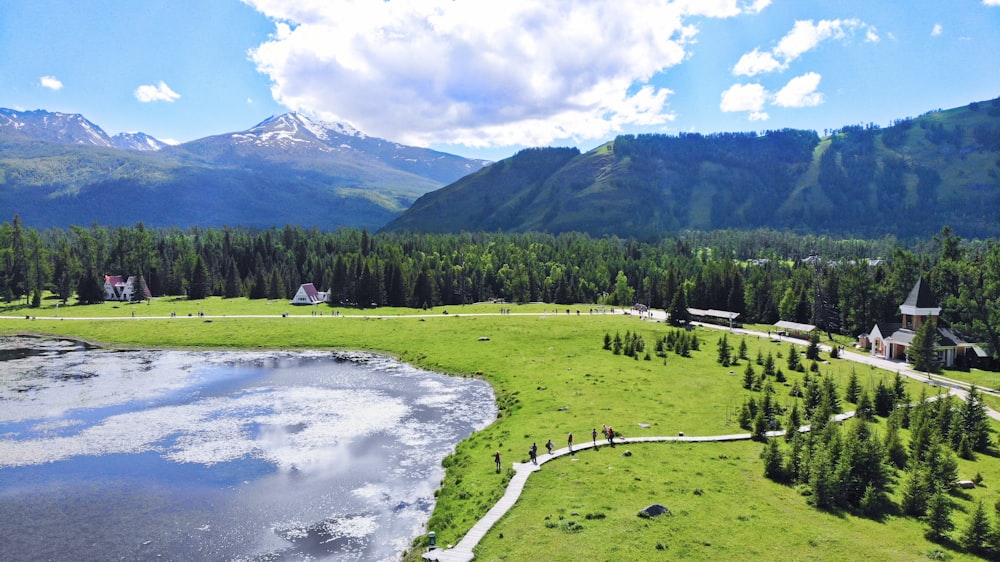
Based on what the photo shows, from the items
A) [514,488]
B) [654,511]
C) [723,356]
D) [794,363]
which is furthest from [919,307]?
[514,488]

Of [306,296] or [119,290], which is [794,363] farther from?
[119,290]

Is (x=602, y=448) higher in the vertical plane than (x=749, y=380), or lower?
lower

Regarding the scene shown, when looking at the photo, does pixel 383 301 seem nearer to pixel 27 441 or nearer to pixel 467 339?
pixel 467 339

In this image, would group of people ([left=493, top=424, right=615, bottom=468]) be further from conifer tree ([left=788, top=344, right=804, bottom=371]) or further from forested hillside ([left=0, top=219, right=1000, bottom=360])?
forested hillside ([left=0, top=219, right=1000, bottom=360])

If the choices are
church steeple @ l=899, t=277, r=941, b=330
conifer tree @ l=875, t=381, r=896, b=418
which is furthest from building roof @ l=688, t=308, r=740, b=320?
conifer tree @ l=875, t=381, r=896, b=418

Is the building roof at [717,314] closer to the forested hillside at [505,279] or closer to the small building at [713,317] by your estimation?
the small building at [713,317]

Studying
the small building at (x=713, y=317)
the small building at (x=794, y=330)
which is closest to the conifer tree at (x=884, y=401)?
the small building at (x=794, y=330)
